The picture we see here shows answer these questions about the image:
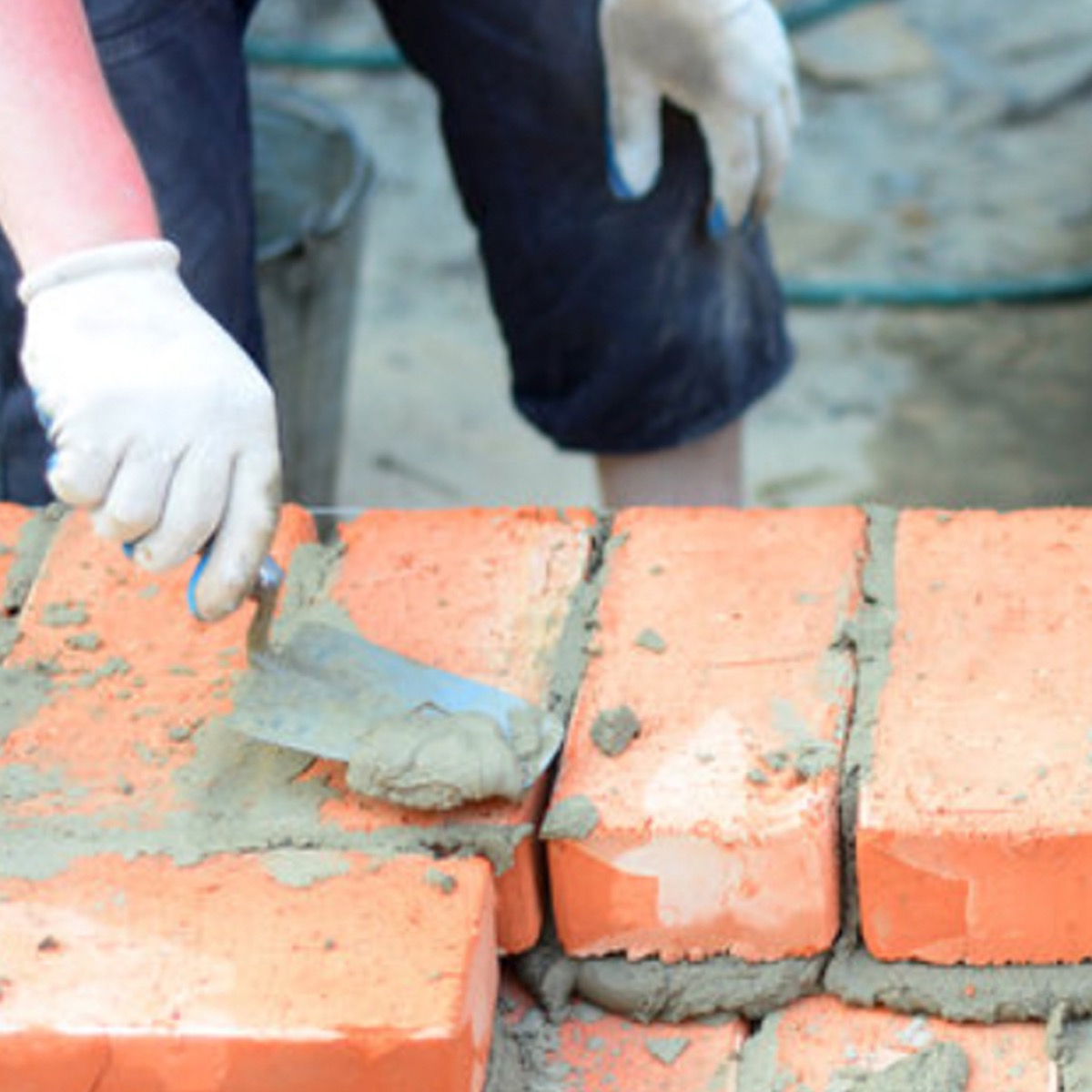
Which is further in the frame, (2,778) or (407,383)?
(407,383)

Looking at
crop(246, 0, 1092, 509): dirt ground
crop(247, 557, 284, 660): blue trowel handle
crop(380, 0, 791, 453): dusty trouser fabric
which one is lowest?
crop(246, 0, 1092, 509): dirt ground

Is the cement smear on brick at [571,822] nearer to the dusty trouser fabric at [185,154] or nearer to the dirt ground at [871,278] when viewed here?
the dusty trouser fabric at [185,154]

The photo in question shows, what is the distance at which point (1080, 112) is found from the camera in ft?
17.4

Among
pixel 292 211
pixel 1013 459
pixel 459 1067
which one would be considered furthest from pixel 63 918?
pixel 1013 459

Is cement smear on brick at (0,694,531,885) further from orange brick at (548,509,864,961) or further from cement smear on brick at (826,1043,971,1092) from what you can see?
cement smear on brick at (826,1043,971,1092)

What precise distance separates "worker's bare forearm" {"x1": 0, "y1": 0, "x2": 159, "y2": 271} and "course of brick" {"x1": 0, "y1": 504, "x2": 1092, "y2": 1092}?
14.5 inches

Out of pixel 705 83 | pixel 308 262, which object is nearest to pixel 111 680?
pixel 705 83

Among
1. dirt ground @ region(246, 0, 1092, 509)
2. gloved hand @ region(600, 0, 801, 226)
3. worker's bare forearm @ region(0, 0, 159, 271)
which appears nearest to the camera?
worker's bare forearm @ region(0, 0, 159, 271)

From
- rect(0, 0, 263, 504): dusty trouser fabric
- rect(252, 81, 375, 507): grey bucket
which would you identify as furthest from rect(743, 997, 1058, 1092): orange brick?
rect(252, 81, 375, 507): grey bucket

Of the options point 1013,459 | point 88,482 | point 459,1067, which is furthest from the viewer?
point 1013,459

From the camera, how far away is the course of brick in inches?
63.0

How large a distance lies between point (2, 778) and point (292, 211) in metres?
2.11

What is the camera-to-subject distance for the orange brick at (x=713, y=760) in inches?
67.2

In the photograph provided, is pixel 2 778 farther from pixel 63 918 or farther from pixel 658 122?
pixel 658 122
